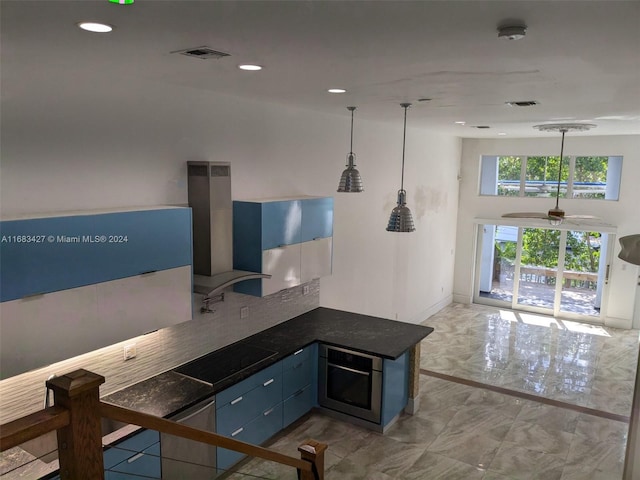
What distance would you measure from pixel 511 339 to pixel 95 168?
7.37 meters

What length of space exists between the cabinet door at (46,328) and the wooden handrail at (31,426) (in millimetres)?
1699

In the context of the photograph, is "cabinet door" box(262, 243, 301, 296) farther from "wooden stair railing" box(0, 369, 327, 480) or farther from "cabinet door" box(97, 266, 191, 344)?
"wooden stair railing" box(0, 369, 327, 480)

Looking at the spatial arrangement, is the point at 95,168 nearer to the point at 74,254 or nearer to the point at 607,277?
the point at 74,254

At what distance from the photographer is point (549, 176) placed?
9.95 m

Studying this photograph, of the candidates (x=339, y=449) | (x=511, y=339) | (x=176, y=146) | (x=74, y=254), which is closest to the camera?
(x=74, y=254)

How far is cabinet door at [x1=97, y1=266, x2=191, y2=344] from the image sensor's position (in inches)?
129

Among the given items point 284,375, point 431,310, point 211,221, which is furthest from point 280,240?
point 431,310

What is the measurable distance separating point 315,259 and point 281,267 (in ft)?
2.06

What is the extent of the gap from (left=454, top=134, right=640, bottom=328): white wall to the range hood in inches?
286

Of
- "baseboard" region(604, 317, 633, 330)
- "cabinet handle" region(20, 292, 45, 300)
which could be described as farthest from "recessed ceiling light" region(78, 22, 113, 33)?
"baseboard" region(604, 317, 633, 330)

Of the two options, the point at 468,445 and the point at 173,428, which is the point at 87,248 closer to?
the point at 173,428

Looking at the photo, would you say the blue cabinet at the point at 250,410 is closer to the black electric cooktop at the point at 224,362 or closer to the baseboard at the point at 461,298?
the black electric cooktop at the point at 224,362

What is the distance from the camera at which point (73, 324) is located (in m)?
3.08

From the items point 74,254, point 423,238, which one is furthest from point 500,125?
point 74,254
